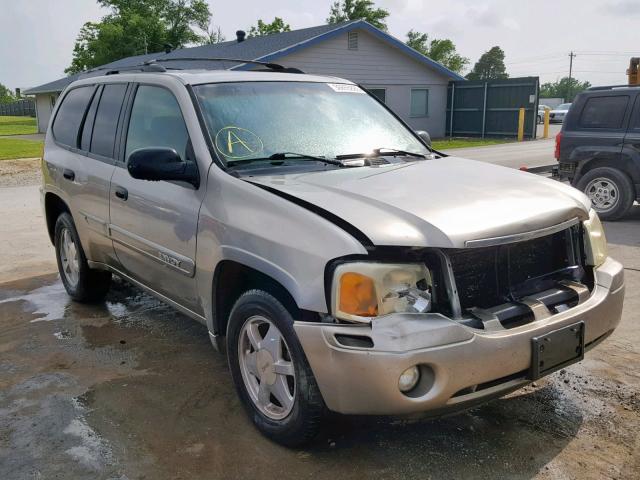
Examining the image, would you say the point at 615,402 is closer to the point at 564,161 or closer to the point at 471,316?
the point at 471,316

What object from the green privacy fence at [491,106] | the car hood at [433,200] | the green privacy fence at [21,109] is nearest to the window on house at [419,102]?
the green privacy fence at [491,106]

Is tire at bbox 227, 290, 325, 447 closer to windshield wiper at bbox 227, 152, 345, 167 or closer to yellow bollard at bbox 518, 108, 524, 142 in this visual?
windshield wiper at bbox 227, 152, 345, 167

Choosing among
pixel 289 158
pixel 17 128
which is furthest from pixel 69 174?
pixel 17 128

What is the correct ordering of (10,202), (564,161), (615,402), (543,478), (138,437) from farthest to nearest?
(10,202), (564,161), (615,402), (138,437), (543,478)

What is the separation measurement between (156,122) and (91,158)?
0.96 m

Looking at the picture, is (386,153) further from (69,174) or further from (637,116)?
(637,116)

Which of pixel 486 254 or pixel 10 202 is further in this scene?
pixel 10 202

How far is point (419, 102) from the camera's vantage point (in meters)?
28.7

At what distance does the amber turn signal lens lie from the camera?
2.67m

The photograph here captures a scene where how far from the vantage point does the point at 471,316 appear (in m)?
2.79

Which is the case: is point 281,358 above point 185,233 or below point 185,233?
below

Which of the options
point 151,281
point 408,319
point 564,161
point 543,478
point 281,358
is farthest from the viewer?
point 564,161

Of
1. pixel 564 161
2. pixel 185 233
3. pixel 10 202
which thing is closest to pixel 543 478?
pixel 185 233

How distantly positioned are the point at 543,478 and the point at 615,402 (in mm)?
986
